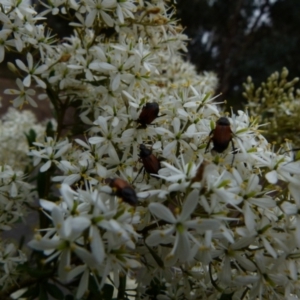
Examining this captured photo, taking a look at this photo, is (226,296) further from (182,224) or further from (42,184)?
(42,184)

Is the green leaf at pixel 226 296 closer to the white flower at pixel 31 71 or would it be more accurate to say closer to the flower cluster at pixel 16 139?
the white flower at pixel 31 71

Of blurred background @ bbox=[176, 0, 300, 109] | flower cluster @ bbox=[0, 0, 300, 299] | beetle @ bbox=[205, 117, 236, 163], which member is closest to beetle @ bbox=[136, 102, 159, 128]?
flower cluster @ bbox=[0, 0, 300, 299]

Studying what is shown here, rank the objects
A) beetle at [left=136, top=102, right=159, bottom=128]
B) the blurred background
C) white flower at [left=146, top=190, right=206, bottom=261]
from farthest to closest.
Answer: the blurred background, beetle at [left=136, top=102, right=159, bottom=128], white flower at [left=146, top=190, right=206, bottom=261]

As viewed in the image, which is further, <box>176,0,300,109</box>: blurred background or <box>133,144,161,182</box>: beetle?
<box>176,0,300,109</box>: blurred background

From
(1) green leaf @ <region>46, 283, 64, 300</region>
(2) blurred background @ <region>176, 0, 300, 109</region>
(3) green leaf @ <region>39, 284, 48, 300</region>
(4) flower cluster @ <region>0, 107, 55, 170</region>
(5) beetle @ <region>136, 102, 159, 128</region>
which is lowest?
(2) blurred background @ <region>176, 0, 300, 109</region>

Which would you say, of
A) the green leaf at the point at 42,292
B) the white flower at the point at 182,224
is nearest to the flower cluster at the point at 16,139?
the green leaf at the point at 42,292

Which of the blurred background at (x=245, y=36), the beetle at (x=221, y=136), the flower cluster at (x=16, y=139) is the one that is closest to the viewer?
the beetle at (x=221, y=136)

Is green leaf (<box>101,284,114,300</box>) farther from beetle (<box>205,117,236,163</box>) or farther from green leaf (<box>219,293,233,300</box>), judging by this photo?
beetle (<box>205,117,236,163</box>)

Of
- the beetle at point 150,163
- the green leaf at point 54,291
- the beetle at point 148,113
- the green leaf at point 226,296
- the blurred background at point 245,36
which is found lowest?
the blurred background at point 245,36

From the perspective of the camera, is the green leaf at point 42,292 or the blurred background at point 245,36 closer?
the green leaf at point 42,292
